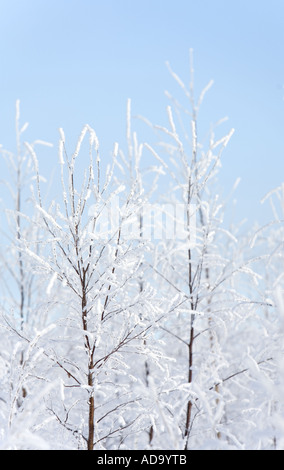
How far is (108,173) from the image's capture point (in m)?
2.84

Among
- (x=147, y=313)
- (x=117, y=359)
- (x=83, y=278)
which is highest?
(x=83, y=278)

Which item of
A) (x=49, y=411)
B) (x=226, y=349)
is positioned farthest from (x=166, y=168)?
(x=226, y=349)

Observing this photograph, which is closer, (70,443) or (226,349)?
(70,443)

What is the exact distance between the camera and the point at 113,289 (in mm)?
2891

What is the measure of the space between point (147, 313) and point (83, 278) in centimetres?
49
